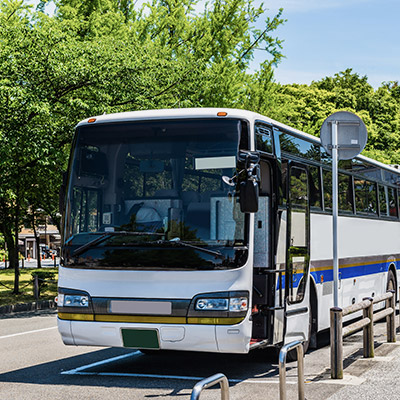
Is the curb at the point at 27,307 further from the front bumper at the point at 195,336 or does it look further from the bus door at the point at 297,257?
the front bumper at the point at 195,336

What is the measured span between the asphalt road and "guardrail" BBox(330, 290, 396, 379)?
0.19 metres

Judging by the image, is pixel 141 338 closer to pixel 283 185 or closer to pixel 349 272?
pixel 283 185

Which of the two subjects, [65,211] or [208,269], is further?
[65,211]

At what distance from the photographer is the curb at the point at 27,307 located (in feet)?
66.1

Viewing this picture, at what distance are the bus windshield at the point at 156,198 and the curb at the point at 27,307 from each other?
12090 millimetres

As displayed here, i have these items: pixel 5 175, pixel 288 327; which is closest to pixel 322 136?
pixel 288 327

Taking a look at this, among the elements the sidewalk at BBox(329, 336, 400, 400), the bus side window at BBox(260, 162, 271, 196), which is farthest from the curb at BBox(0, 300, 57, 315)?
the bus side window at BBox(260, 162, 271, 196)

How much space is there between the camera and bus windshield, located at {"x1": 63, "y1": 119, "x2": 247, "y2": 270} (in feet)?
27.3

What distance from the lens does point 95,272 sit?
8.57m

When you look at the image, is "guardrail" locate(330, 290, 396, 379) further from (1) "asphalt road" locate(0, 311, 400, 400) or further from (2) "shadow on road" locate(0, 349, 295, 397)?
(2) "shadow on road" locate(0, 349, 295, 397)

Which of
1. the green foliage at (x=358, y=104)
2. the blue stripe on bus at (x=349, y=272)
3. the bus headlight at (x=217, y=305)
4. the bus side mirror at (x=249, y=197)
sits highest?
the green foliage at (x=358, y=104)

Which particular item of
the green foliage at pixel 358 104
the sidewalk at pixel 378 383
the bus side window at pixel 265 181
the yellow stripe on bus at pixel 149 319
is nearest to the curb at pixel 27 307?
the yellow stripe on bus at pixel 149 319

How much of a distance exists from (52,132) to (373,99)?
141 ft

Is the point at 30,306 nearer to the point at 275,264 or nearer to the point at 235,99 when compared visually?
the point at 235,99
